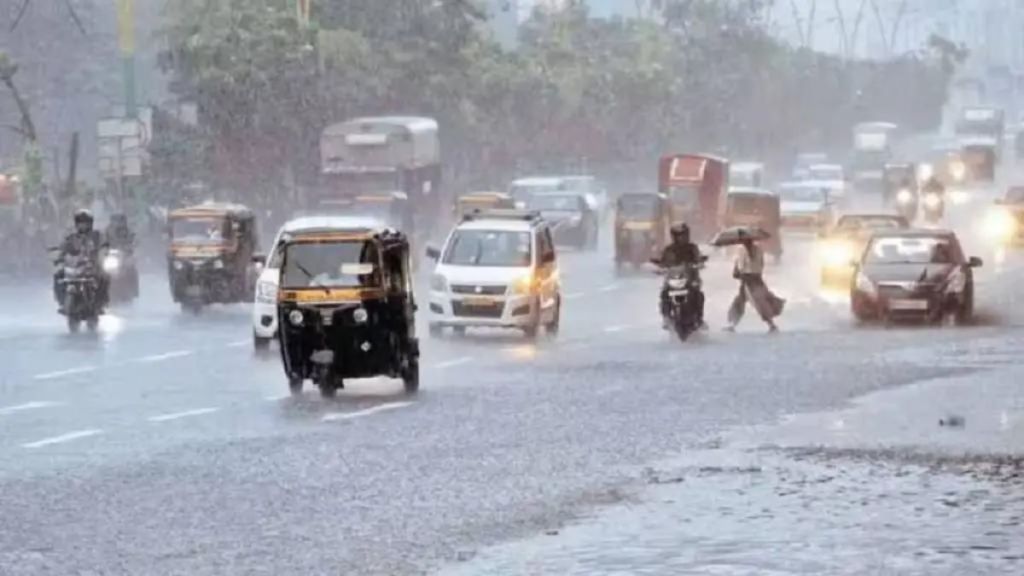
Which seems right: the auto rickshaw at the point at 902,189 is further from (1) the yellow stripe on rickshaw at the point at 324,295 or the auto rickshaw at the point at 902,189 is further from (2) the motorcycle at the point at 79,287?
(1) the yellow stripe on rickshaw at the point at 324,295

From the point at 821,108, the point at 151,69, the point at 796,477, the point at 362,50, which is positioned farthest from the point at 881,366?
the point at 821,108

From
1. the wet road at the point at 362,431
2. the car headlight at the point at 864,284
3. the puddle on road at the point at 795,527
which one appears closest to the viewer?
the puddle on road at the point at 795,527

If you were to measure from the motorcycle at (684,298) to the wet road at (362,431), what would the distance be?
440 millimetres

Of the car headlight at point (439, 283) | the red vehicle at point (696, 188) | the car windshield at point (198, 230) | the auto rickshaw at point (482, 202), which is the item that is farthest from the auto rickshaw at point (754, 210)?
the car headlight at point (439, 283)

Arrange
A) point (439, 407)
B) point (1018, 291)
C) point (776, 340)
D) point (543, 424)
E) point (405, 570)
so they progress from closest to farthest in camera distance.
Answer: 1. point (405, 570)
2. point (543, 424)
3. point (439, 407)
4. point (776, 340)
5. point (1018, 291)

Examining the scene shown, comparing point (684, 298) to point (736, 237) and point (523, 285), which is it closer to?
point (736, 237)

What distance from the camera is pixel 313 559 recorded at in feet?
47.3

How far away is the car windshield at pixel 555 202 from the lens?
7319 centimetres

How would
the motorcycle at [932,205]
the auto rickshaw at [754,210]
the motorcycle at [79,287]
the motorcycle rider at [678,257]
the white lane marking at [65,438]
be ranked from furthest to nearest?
the motorcycle at [932,205] < the auto rickshaw at [754,210] < the motorcycle at [79,287] < the motorcycle rider at [678,257] < the white lane marking at [65,438]

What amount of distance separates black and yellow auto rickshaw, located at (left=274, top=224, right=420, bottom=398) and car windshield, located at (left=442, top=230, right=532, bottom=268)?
1109cm

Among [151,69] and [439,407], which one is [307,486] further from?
[151,69]

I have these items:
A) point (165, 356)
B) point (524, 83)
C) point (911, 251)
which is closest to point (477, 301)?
point (165, 356)

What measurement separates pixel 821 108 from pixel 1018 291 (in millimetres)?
106420

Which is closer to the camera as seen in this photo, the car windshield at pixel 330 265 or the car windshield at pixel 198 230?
the car windshield at pixel 330 265
